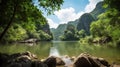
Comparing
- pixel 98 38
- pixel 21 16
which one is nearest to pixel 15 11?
pixel 21 16

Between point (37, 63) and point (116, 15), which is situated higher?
point (116, 15)

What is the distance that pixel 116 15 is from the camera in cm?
2431

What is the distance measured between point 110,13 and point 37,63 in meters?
15.0

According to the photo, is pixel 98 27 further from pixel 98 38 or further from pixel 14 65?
pixel 14 65

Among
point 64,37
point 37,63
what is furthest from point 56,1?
point 64,37

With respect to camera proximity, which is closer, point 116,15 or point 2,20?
point 2,20

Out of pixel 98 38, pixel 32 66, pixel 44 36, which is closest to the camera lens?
pixel 32 66

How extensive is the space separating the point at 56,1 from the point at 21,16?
4453mm

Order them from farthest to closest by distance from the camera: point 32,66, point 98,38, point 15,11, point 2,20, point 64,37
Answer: point 64,37, point 98,38, point 2,20, point 15,11, point 32,66

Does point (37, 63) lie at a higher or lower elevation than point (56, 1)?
lower

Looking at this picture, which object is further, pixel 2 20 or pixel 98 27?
pixel 98 27

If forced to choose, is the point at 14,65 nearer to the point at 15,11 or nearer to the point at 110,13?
the point at 15,11

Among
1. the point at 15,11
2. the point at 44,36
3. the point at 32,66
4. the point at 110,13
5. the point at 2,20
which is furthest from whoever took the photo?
the point at 44,36

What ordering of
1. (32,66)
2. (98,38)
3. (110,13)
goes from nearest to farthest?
(32,66) → (110,13) → (98,38)
